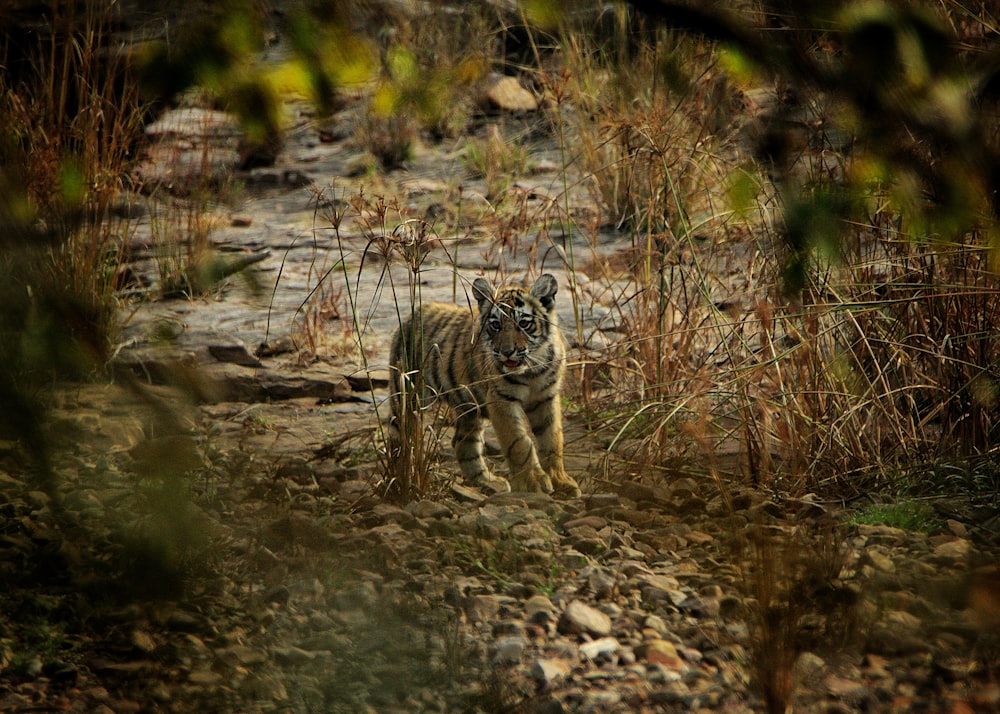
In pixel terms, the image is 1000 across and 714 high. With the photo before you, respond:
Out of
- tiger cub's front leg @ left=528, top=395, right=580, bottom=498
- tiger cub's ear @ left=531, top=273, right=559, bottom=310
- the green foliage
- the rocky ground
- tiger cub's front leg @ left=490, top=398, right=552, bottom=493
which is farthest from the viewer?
tiger cub's ear @ left=531, top=273, right=559, bottom=310

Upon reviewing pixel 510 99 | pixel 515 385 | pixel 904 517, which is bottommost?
pixel 904 517

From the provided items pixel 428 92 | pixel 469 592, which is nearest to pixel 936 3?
pixel 428 92

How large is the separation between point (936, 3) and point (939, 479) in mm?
1725

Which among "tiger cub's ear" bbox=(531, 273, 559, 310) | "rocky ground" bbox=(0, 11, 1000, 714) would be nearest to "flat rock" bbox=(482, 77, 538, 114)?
"tiger cub's ear" bbox=(531, 273, 559, 310)

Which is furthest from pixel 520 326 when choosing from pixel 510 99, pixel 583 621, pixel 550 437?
pixel 510 99

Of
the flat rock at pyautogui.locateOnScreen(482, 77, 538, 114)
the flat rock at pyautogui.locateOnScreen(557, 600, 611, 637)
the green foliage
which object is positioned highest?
the flat rock at pyautogui.locateOnScreen(482, 77, 538, 114)

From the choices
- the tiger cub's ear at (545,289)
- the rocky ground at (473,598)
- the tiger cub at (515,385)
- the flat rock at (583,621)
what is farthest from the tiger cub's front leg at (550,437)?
the flat rock at (583,621)

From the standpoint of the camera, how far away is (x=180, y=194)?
5219 mm

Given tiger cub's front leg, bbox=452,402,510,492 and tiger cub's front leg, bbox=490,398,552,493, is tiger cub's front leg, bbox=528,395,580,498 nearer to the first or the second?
tiger cub's front leg, bbox=490,398,552,493

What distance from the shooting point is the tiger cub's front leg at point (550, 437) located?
4.25 meters

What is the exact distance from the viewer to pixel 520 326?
14.6ft

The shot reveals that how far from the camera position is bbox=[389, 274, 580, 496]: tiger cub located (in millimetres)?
4207

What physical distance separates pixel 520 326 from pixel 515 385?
0.82 feet

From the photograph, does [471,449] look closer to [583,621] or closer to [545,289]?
[545,289]
